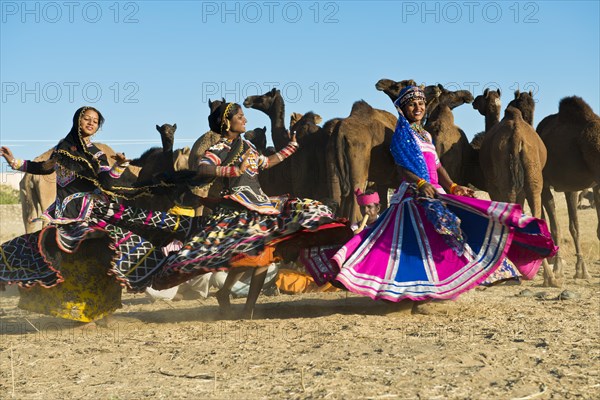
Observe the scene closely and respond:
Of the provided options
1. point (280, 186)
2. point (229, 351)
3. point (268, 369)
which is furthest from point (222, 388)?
point (280, 186)

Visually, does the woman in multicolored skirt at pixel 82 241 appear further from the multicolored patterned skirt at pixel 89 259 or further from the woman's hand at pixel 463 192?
the woman's hand at pixel 463 192

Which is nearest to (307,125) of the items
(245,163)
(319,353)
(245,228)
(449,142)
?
(449,142)

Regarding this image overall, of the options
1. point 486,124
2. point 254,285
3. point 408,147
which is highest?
point 486,124

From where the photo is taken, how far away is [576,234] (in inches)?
449

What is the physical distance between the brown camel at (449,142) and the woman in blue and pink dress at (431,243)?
5.08 meters

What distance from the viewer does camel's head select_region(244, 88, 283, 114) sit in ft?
48.4

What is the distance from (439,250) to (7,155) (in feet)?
11.1

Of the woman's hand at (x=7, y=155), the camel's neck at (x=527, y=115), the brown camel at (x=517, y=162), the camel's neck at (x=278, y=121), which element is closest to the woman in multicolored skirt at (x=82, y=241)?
the woman's hand at (x=7, y=155)

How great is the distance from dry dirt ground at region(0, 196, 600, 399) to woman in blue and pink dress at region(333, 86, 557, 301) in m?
0.30

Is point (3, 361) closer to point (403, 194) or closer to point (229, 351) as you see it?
point (229, 351)

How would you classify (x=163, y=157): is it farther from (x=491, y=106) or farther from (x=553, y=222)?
(x=553, y=222)

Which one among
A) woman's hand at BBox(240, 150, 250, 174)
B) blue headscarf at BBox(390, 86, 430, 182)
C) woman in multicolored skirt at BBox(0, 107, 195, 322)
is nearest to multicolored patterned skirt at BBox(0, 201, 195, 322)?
woman in multicolored skirt at BBox(0, 107, 195, 322)

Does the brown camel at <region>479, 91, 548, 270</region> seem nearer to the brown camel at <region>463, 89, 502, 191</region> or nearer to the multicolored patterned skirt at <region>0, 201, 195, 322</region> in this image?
the brown camel at <region>463, 89, 502, 191</region>

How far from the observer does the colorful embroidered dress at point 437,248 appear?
236 inches
